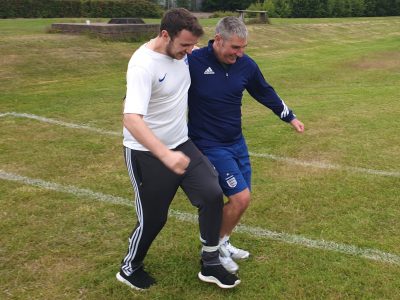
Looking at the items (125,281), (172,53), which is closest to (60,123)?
(125,281)

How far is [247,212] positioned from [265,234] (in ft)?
1.66

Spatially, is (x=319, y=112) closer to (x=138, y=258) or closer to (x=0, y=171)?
(x=0, y=171)

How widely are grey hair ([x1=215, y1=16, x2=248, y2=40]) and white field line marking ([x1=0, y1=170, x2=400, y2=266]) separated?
1.93 metres

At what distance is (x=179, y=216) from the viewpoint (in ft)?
16.3

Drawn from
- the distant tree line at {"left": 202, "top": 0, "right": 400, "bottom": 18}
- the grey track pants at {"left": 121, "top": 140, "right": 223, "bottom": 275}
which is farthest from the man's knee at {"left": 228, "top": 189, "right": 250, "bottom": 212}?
the distant tree line at {"left": 202, "top": 0, "right": 400, "bottom": 18}

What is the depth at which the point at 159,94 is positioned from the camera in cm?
322

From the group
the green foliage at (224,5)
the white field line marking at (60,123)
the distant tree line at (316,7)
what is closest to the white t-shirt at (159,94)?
the white field line marking at (60,123)

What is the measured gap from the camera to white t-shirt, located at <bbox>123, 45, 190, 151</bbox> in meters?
2.98

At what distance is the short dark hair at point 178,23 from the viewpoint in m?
3.08

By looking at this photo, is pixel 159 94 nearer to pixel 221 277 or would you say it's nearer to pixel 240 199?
pixel 240 199

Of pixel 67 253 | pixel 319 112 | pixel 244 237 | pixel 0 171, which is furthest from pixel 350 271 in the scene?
pixel 319 112

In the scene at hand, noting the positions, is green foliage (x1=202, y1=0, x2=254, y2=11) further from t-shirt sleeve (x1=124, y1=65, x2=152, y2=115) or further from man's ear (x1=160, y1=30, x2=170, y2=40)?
t-shirt sleeve (x1=124, y1=65, x2=152, y2=115)

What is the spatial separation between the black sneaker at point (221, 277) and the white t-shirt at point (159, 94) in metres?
0.98

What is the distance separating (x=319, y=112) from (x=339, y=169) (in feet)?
11.3
